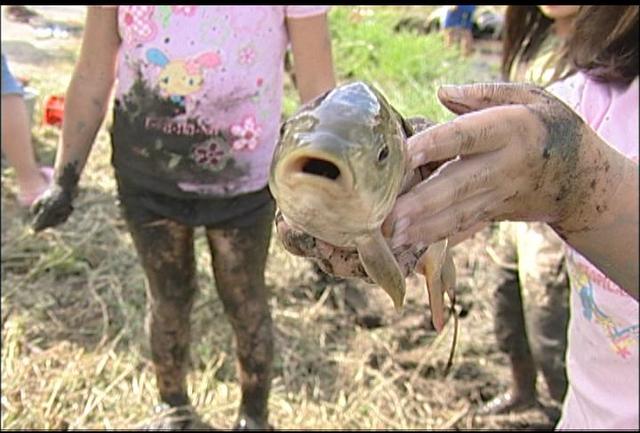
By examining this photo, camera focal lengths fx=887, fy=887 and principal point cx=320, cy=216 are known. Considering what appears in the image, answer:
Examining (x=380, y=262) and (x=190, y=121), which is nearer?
(x=380, y=262)

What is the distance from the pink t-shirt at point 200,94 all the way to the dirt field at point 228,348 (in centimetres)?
81

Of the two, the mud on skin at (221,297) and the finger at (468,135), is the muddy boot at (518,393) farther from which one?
the finger at (468,135)

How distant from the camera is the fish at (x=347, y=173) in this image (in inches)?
28.9

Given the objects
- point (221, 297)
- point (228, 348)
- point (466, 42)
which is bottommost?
point (466, 42)

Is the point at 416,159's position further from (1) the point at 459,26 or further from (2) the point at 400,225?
(1) the point at 459,26

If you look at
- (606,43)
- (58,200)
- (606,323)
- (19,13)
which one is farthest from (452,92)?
(19,13)

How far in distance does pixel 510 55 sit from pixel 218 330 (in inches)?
49.8

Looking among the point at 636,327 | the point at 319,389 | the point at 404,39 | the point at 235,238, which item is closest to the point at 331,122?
the point at 636,327

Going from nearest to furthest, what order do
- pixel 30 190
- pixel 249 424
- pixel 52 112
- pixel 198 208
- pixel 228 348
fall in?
Result: pixel 198 208, pixel 249 424, pixel 228 348, pixel 30 190, pixel 52 112

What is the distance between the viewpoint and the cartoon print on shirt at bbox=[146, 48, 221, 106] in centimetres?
195

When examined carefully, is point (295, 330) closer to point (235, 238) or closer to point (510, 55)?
point (235, 238)

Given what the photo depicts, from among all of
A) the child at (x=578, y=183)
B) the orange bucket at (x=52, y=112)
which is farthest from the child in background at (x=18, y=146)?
the child at (x=578, y=183)

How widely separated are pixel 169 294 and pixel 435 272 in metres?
1.34

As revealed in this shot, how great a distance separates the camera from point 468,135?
35.1 inches
